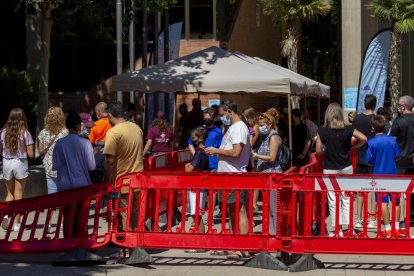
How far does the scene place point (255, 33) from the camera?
42562 mm

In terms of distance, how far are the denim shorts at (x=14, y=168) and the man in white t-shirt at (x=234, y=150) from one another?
12.1 feet

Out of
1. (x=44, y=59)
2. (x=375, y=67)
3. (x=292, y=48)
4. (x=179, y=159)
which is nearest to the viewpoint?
(x=179, y=159)

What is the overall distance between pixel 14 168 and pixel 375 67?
12.7 m

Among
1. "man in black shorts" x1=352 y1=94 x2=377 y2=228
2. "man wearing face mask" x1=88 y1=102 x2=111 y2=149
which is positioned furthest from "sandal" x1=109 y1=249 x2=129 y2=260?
"man in black shorts" x1=352 y1=94 x2=377 y2=228

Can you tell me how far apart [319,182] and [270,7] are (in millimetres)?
26026

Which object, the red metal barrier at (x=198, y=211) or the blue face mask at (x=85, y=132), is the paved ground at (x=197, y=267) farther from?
the blue face mask at (x=85, y=132)

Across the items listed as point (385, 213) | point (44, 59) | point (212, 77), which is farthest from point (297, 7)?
point (385, 213)

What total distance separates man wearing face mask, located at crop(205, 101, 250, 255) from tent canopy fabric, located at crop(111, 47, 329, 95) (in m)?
5.60

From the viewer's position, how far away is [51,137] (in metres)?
14.7

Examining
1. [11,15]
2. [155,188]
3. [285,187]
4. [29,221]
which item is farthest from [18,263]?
[11,15]

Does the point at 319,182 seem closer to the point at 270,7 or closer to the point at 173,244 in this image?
the point at 173,244

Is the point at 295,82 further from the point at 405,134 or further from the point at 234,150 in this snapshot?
the point at 234,150

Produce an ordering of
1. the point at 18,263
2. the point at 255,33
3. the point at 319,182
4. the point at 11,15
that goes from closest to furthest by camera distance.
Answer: the point at 319,182
the point at 18,263
the point at 11,15
the point at 255,33

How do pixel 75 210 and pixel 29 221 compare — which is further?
pixel 29 221
